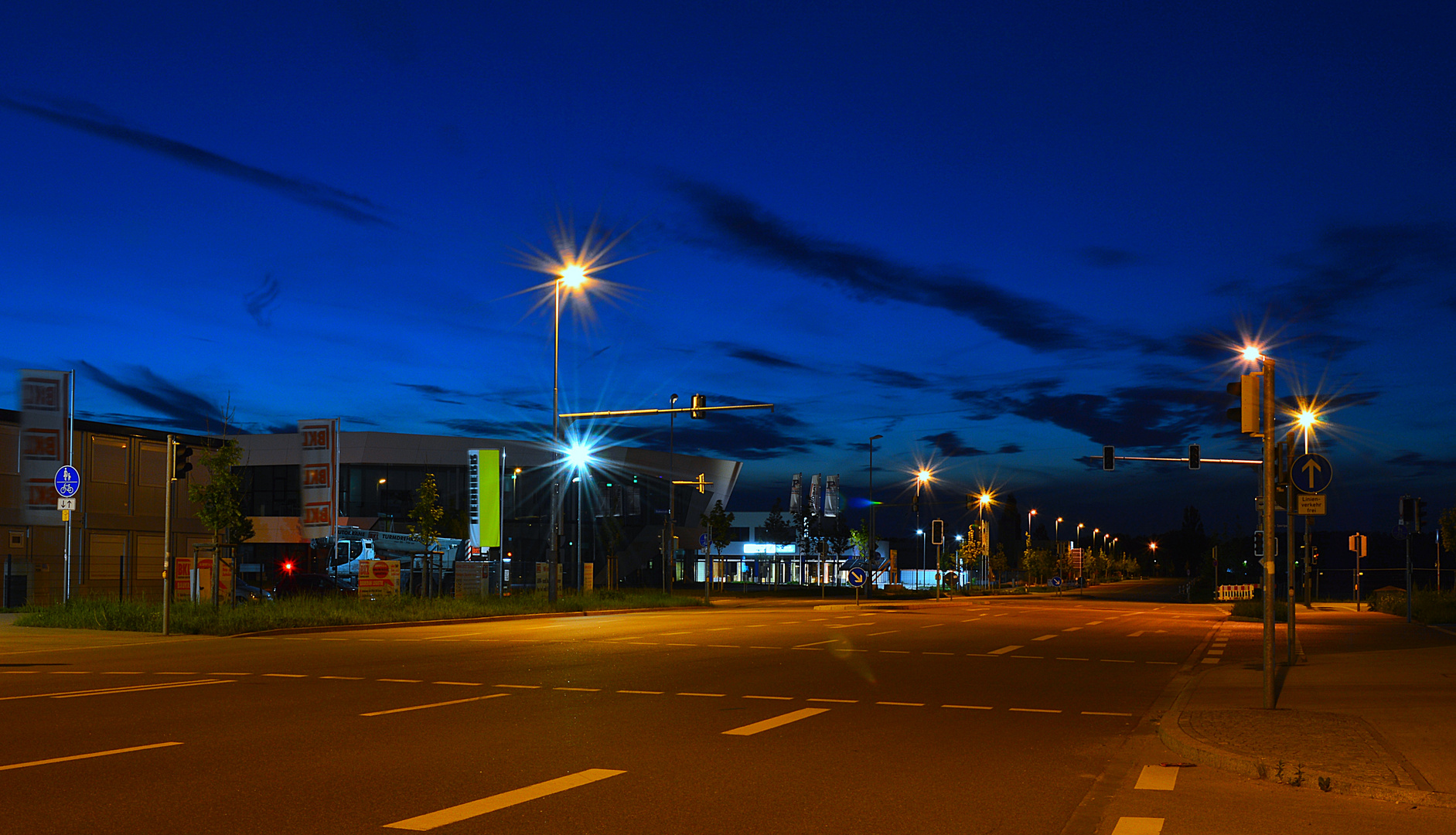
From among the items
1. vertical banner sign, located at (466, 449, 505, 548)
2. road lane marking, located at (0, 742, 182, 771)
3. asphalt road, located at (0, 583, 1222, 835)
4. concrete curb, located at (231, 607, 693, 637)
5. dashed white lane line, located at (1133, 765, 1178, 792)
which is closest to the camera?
asphalt road, located at (0, 583, 1222, 835)

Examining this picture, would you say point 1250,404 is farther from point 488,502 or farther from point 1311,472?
point 488,502

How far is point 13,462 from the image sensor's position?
138 ft

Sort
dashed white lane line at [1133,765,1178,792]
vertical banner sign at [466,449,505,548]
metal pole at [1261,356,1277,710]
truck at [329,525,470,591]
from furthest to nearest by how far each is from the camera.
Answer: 1. truck at [329,525,470,591]
2. vertical banner sign at [466,449,505,548]
3. metal pole at [1261,356,1277,710]
4. dashed white lane line at [1133,765,1178,792]

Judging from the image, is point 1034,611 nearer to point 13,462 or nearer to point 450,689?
point 450,689

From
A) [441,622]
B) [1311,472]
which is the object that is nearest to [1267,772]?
[1311,472]

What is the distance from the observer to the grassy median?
26.0m

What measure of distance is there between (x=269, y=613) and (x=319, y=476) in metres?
22.1

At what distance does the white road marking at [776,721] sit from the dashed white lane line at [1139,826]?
3.99 meters

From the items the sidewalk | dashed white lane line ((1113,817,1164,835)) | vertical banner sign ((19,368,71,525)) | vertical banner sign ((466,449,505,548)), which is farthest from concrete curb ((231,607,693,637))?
dashed white lane line ((1113,817,1164,835))

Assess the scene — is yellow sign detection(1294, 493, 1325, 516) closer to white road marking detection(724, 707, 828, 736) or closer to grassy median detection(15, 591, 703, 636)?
white road marking detection(724, 707, 828, 736)

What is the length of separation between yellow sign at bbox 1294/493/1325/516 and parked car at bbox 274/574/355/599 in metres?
31.4

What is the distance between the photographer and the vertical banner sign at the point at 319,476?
48.2 m

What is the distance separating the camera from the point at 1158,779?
8.65m

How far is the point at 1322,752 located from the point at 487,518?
136 feet
